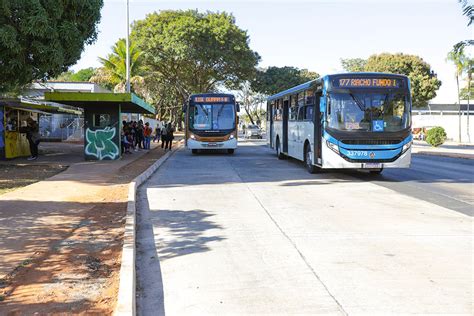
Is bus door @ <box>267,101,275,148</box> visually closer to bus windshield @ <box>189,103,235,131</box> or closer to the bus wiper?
bus windshield @ <box>189,103,235,131</box>

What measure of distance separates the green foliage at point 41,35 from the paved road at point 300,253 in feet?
20.0

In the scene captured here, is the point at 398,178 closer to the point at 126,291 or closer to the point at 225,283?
the point at 225,283

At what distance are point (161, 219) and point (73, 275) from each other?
11.2 ft

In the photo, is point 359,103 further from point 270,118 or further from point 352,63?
point 352,63

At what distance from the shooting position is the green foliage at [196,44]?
1560 inches

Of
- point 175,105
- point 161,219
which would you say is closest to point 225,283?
point 161,219

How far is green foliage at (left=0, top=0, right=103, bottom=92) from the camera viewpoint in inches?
553

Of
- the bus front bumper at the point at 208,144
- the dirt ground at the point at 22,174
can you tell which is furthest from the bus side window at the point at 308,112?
the bus front bumper at the point at 208,144

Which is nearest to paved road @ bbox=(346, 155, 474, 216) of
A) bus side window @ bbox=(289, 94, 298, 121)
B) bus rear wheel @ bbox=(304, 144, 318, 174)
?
bus rear wheel @ bbox=(304, 144, 318, 174)

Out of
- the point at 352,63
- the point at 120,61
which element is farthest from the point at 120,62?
the point at 352,63

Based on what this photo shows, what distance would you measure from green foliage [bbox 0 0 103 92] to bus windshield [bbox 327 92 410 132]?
851 cm

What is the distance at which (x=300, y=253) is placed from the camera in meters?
6.42

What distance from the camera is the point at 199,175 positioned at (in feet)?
51.8

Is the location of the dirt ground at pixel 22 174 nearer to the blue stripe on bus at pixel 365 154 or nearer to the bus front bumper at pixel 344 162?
the bus front bumper at pixel 344 162
